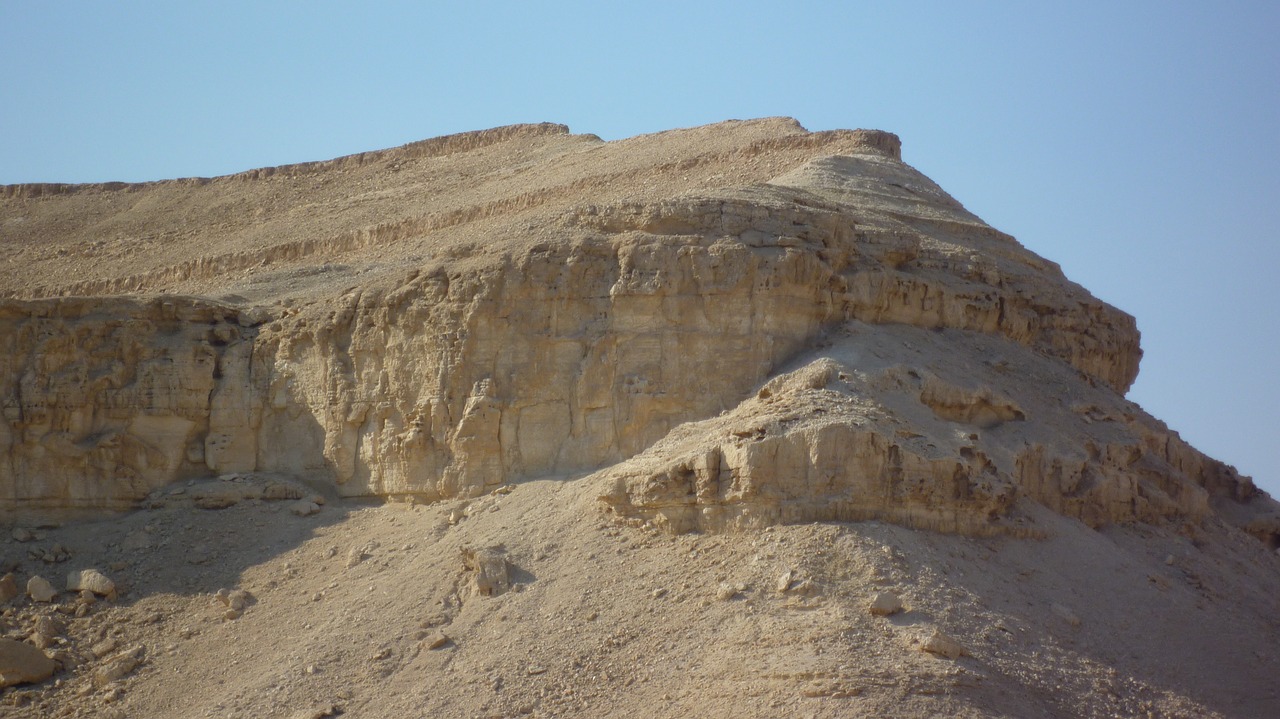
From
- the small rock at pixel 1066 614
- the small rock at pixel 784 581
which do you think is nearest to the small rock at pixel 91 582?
the small rock at pixel 784 581

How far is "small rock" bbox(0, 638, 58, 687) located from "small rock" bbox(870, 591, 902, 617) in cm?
1341

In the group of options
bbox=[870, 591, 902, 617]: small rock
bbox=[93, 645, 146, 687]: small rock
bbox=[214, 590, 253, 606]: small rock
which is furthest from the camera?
bbox=[214, 590, 253, 606]: small rock

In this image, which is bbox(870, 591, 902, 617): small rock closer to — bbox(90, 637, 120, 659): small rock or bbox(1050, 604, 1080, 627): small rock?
bbox(1050, 604, 1080, 627): small rock

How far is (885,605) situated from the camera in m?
22.5

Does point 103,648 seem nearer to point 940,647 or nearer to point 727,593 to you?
point 727,593

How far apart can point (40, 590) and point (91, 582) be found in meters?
0.84

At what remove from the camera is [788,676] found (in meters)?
21.3

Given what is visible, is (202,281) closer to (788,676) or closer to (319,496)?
(319,496)

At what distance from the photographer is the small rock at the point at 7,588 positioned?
93.9 feet

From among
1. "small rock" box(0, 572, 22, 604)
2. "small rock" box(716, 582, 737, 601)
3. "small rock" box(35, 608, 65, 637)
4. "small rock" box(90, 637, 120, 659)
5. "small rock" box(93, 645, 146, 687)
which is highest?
"small rock" box(716, 582, 737, 601)

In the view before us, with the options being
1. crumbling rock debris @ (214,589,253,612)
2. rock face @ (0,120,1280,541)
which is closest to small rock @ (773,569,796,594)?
rock face @ (0,120,1280,541)

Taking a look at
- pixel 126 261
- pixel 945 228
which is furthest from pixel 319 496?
pixel 126 261

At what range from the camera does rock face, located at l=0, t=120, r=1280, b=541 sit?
2531 centimetres

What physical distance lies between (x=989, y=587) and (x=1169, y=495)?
816cm
